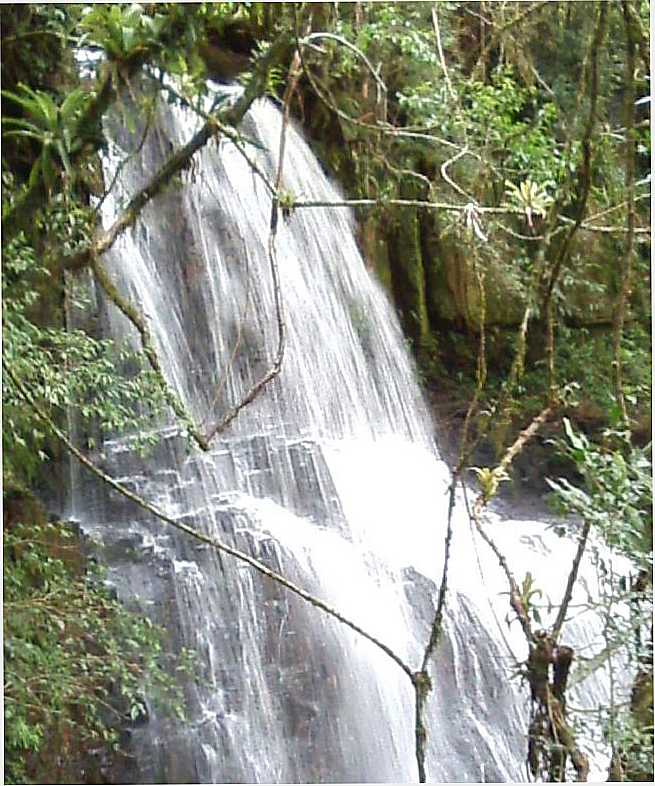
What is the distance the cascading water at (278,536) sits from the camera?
1.91 meters

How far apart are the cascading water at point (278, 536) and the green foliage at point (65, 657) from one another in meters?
0.06

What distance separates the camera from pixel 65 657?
1837 millimetres

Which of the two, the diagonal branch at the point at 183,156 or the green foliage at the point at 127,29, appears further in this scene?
the diagonal branch at the point at 183,156

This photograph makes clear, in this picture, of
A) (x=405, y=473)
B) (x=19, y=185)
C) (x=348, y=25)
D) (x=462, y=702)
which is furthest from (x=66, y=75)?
(x=462, y=702)

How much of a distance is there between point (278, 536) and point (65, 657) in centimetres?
52

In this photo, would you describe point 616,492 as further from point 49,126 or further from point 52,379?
point 49,126

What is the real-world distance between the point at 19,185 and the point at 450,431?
109 centimetres

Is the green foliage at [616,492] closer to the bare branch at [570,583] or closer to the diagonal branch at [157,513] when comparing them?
the bare branch at [570,583]

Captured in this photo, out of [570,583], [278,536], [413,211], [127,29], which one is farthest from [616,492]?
[127,29]

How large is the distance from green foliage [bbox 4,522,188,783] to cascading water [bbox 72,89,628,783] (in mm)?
59

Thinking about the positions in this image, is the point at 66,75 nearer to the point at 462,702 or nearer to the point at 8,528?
the point at 8,528

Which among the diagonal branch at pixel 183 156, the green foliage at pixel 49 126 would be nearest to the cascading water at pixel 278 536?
the diagonal branch at pixel 183 156

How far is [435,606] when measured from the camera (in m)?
1.97

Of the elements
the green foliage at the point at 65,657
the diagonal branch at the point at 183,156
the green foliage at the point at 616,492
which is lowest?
the green foliage at the point at 65,657
